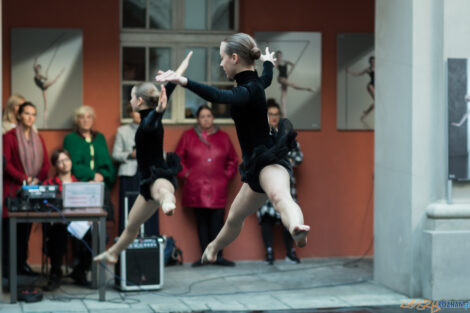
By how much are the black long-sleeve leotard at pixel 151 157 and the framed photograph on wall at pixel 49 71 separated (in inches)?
294

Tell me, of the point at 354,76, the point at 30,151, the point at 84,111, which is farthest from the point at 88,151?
the point at 354,76

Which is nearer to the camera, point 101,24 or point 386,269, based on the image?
point 386,269

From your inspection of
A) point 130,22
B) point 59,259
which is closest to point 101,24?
point 130,22

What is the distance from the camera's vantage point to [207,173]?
1146cm

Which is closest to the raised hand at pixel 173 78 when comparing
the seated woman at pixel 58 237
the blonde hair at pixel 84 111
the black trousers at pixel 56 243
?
the seated woman at pixel 58 237

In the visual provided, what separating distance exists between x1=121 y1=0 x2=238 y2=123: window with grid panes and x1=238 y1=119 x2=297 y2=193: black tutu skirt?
767 centimetres

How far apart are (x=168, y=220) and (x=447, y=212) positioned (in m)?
4.11

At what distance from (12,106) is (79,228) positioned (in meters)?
1.85

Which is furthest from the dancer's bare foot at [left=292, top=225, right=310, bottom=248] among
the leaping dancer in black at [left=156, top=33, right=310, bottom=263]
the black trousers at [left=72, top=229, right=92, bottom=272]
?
the black trousers at [left=72, top=229, right=92, bottom=272]

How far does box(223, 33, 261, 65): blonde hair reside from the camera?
398cm

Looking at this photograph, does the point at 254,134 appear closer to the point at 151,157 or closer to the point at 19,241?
the point at 151,157

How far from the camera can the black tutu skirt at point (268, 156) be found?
157 inches

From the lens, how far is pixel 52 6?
11.4 m

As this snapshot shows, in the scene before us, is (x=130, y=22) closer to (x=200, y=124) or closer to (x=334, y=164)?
(x=200, y=124)
